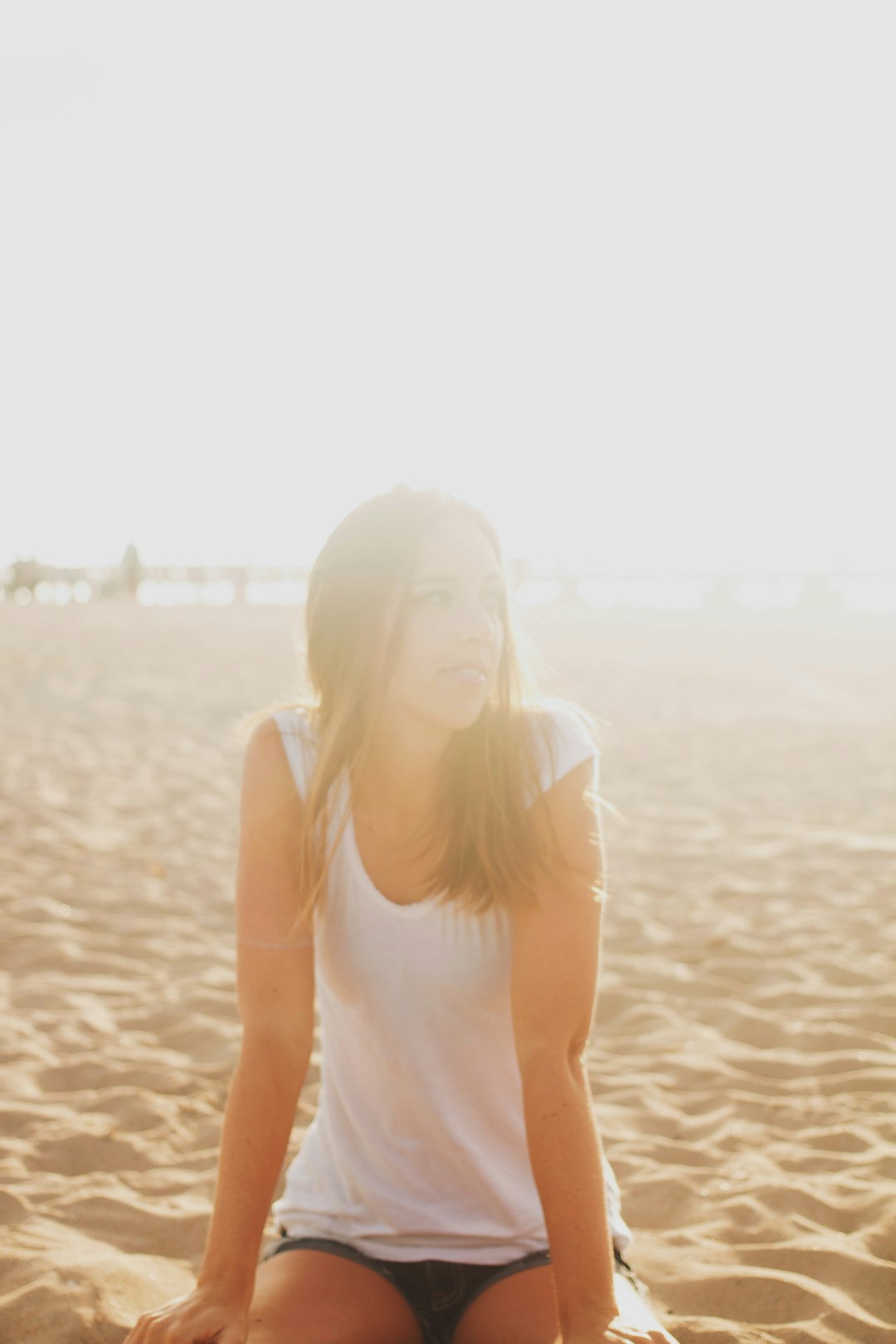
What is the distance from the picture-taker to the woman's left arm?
1721 millimetres

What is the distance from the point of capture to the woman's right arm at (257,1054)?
1.72 meters

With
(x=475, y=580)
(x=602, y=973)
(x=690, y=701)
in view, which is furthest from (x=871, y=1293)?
(x=690, y=701)

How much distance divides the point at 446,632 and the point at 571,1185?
0.87 m

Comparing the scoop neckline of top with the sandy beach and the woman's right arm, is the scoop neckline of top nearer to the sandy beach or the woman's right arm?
the woman's right arm

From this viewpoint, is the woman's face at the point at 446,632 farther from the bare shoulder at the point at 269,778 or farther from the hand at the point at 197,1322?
the hand at the point at 197,1322

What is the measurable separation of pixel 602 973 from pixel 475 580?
9.65ft

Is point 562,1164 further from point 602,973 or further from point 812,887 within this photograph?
point 812,887

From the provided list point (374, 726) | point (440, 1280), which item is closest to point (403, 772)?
point (374, 726)

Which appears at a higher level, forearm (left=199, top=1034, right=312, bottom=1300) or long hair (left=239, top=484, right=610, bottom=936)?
long hair (left=239, top=484, right=610, bottom=936)

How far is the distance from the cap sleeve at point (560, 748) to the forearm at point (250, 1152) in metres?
0.59

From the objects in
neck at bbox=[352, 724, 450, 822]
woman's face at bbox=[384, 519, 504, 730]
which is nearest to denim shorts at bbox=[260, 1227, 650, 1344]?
neck at bbox=[352, 724, 450, 822]

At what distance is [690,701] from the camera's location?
43.2 feet

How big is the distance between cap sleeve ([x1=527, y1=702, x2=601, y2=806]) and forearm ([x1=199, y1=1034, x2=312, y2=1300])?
59 cm

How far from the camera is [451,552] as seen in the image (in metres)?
1.99
